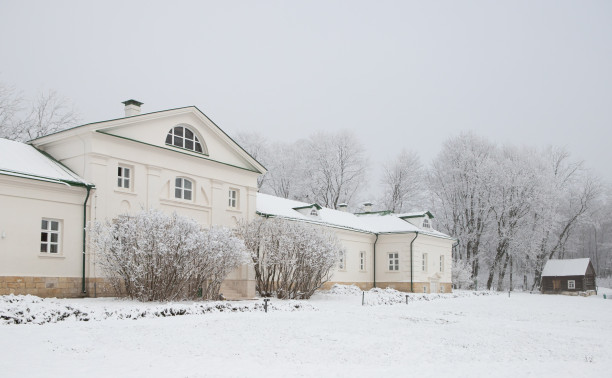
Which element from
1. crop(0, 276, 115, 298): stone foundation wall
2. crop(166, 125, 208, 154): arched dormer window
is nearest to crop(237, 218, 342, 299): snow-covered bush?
crop(166, 125, 208, 154): arched dormer window

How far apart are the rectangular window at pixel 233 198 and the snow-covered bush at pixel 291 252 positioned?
85.5 inches

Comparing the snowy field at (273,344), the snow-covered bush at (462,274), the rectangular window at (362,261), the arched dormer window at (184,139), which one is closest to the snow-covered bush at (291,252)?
the arched dormer window at (184,139)

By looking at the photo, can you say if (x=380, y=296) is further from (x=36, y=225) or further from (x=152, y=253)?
(x=36, y=225)

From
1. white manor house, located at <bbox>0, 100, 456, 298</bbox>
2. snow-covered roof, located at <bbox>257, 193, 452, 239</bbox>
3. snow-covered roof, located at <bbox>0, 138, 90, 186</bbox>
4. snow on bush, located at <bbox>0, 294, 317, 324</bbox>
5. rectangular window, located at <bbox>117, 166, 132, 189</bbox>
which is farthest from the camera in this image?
snow-covered roof, located at <bbox>257, 193, 452, 239</bbox>

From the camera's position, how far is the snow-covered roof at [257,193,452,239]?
31734 millimetres

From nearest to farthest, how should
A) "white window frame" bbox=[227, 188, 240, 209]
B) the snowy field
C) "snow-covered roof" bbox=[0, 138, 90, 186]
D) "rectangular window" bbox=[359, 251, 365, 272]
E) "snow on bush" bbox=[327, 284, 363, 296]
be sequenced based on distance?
the snowy field, "snow-covered roof" bbox=[0, 138, 90, 186], "white window frame" bbox=[227, 188, 240, 209], "snow on bush" bbox=[327, 284, 363, 296], "rectangular window" bbox=[359, 251, 365, 272]

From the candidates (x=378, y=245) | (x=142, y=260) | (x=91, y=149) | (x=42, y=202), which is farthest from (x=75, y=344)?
(x=378, y=245)

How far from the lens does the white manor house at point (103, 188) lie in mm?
19484

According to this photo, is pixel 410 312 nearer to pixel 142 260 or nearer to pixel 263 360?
pixel 142 260

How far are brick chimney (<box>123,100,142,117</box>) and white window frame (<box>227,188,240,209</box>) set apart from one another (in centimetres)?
563

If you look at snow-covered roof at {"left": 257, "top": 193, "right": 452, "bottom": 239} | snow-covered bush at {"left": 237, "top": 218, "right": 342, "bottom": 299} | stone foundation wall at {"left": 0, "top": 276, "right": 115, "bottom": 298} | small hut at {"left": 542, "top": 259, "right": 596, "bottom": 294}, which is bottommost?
small hut at {"left": 542, "top": 259, "right": 596, "bottom": 294}

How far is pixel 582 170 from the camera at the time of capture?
2103 inches

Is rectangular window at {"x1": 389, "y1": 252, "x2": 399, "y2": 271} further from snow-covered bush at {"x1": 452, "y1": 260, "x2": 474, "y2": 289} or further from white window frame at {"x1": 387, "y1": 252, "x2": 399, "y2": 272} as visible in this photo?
snow-covered bush at {"x1": 452, "y1": 260, "x2": 474, "y2": 289}

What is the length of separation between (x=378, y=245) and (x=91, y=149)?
841 inches
